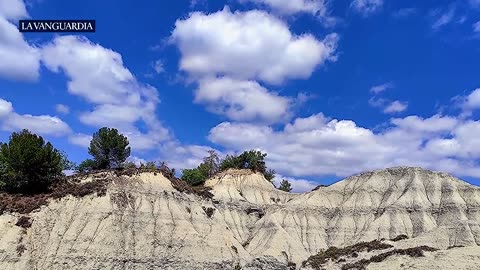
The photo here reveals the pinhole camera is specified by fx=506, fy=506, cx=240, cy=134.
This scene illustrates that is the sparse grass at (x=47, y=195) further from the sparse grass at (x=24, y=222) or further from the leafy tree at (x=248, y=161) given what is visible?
the leafy tree at (x=248, y=161)

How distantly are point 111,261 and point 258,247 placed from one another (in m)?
27.9

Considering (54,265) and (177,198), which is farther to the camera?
(177,198)

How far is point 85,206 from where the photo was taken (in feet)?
206

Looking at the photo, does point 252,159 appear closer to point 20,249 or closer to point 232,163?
point 232,163

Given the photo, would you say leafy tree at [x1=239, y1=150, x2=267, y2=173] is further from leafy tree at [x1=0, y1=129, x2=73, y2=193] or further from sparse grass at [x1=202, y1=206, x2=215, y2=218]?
leafy tree at [x1=0, y1=129, x2=73, y2=193]

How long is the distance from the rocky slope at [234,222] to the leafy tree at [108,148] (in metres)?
12.4

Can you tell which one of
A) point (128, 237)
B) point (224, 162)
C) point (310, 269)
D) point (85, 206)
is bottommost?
point (310, 269)

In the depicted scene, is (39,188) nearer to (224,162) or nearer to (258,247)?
(258,247)

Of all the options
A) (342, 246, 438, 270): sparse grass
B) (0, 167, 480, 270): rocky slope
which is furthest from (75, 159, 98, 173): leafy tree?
(342, 246, 438, 270): sparse grass

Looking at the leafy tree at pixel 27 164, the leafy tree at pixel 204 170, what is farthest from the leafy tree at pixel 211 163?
the leafy tree at pixel 27 164

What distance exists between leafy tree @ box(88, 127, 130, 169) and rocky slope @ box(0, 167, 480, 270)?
1244 cm

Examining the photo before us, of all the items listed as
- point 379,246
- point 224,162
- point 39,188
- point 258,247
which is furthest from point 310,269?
point 224,162

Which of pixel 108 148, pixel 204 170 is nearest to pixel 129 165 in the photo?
pixel 108 148

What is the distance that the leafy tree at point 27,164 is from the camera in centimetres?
6356
